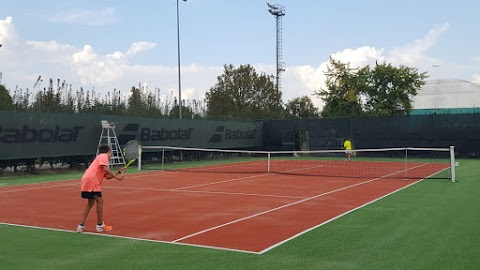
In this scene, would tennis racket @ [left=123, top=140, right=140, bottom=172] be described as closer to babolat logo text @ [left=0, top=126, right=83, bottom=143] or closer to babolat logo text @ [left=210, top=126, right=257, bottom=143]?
babolat logo text @ [left=0, top=126, right=83, bottom=143]

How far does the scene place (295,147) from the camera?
3788cm

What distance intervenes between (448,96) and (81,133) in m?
52.8

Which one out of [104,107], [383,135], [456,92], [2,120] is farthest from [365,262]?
[456,92]

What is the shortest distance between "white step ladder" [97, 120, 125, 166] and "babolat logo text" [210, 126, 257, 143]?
909 centimetres

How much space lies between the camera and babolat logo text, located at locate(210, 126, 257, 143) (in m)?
33.6

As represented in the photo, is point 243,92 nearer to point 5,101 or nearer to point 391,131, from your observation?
point 391,131

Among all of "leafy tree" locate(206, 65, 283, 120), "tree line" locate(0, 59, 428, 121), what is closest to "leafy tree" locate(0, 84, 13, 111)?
"tree line" locate(0, 59, 428, 121)

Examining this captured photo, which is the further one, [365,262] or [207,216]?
[207,216]

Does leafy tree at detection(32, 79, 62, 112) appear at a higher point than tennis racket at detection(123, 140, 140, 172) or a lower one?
higher

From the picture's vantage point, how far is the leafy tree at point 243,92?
56625 mm

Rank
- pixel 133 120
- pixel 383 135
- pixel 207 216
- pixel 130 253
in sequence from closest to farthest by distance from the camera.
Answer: pixel 130 253
pixel 207 216
pixel 133 120
pixel 383 135

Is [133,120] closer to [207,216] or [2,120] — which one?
[2,120]

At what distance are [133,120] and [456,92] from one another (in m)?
50.1

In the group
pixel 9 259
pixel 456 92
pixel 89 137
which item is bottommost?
pixel 9 259
